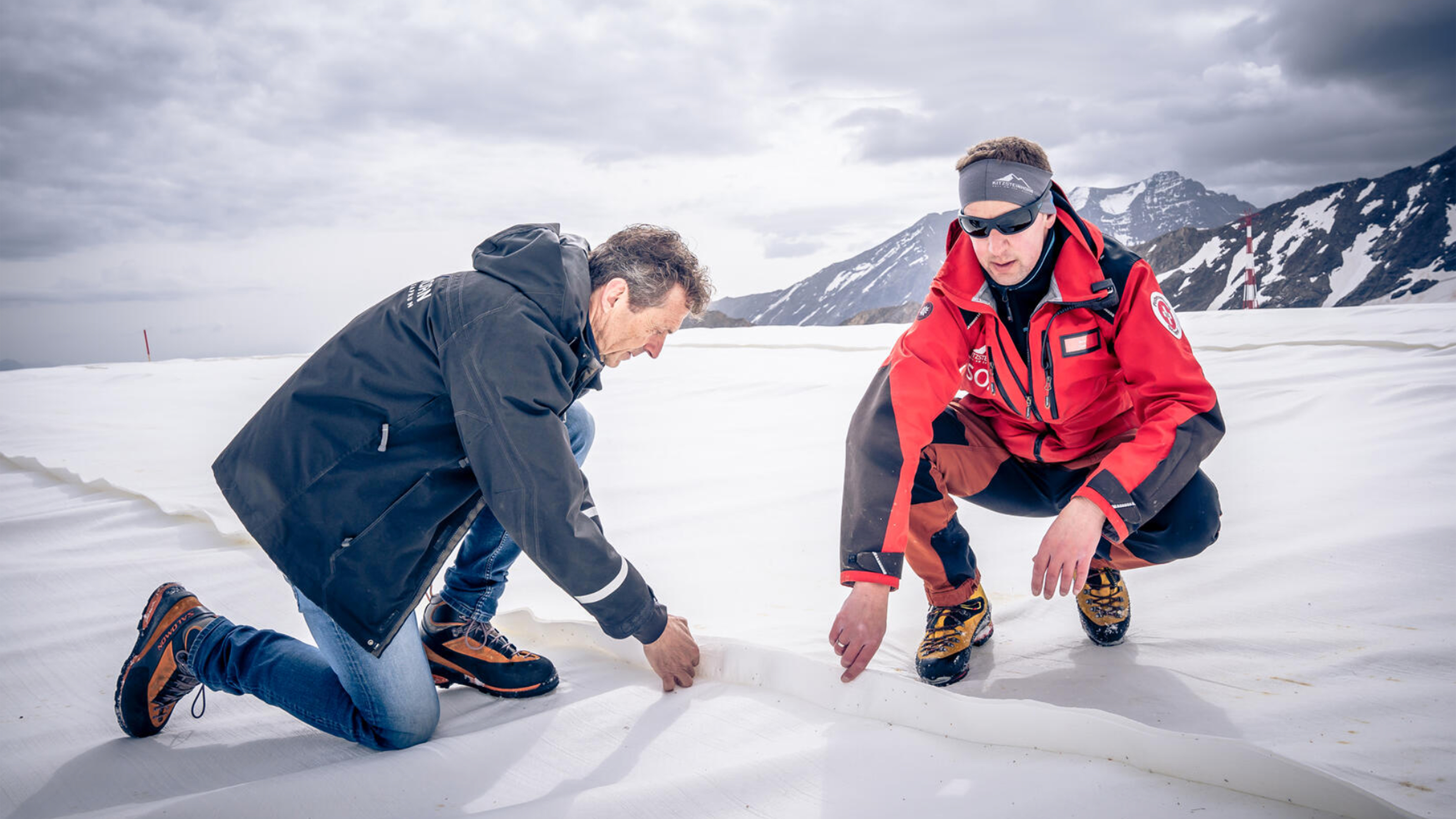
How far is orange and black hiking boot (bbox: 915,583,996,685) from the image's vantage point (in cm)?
143

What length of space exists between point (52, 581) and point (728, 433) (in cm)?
249

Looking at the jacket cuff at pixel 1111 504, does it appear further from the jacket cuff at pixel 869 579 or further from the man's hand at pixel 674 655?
the man's hand at pixel 674 655

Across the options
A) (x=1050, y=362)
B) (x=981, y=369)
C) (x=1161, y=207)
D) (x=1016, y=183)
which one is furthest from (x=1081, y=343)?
(x=1161, y=207)

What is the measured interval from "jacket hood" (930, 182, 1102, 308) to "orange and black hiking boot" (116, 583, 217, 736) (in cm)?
157

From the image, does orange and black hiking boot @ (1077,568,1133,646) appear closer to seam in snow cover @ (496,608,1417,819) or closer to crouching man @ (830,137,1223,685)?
crouching man @ (830,137,1223,685)

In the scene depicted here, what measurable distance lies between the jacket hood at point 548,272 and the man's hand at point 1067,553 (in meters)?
0.87

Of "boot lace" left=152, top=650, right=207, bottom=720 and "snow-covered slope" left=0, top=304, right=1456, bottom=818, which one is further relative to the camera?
"boot lace" left=152, top=650, right=207, bottom=720

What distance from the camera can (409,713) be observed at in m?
1.25

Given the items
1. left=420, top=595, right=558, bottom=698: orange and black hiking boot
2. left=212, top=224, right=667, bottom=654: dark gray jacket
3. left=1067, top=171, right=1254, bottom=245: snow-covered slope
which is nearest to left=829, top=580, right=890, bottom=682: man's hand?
left=212, top=224, right=667, bottom=654: dark gray jacket

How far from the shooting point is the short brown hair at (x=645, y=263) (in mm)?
1374

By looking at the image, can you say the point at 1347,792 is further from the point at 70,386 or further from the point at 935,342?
the point at 70,386

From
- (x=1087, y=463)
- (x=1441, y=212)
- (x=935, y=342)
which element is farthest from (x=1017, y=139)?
(x=1441, y=212)

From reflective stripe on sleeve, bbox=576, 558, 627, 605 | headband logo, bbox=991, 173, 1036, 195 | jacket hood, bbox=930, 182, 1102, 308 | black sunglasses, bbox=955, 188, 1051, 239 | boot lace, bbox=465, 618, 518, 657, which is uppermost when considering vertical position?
headband logo, bbox=991, 173, 1036, 195

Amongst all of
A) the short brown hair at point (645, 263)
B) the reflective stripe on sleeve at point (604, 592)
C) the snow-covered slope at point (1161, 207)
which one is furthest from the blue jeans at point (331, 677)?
the snow-covered slope at point (1161, 207)
